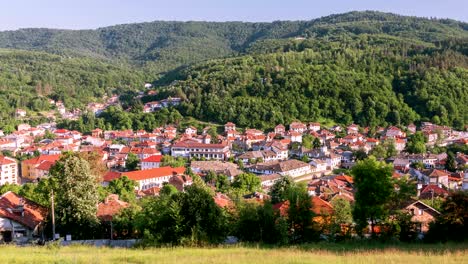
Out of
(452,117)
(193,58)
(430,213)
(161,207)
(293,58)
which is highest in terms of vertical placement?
(193,58)

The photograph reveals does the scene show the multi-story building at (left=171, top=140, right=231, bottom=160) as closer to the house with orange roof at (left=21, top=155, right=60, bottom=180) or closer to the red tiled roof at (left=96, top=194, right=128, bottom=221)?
the house with orange roof at (left=21, top=155, right=60, bottom=180)

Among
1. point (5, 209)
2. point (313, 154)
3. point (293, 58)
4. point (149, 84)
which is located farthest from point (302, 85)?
point (5, 209)

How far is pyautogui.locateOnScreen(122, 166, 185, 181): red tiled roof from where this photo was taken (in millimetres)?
34319

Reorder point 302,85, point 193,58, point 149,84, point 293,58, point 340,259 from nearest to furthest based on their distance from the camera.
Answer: point 340,259 < point 302,85 < point 293,58 < point 149,84 < point 193,58

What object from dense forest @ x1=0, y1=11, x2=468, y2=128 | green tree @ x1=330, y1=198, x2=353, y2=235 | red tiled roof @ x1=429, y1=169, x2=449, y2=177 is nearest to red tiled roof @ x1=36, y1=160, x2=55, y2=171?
dense forest @ x1=0, y1=11, x2=468, y2=128

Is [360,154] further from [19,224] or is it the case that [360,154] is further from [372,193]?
Result: [19,224]

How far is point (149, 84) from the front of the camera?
110m

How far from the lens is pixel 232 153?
49812mm

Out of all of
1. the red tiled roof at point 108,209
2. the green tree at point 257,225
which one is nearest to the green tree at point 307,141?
the red tiled roof at point 108,209

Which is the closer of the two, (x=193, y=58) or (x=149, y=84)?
(x=149, y=84)

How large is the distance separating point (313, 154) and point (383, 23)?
403 feet

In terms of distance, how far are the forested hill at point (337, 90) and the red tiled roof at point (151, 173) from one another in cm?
2641

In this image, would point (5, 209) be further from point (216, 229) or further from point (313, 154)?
point (313, 154)

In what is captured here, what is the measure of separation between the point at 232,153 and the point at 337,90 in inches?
995
